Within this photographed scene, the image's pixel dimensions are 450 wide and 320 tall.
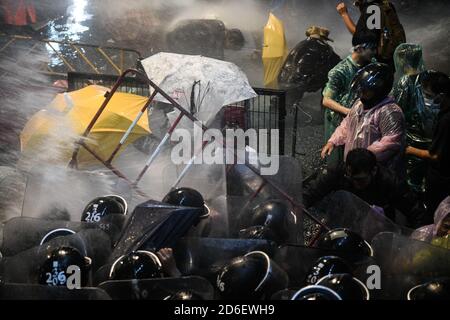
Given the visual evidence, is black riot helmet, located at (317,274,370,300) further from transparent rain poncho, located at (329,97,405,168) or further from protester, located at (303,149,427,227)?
transparent rain poncho, located at (329,97,405,168)

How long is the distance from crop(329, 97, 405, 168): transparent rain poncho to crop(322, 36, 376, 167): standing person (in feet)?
2.84

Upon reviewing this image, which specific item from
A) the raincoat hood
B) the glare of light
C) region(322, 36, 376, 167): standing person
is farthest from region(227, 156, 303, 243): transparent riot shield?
the glare of light

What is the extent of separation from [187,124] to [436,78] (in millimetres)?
2999

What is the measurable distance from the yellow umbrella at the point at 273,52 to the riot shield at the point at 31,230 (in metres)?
7.28

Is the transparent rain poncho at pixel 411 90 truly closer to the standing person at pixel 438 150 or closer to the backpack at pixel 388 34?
the standing person at pixel 438 150

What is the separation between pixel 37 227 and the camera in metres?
4.56

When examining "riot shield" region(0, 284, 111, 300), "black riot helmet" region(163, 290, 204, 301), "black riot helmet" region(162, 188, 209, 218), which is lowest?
"black riot helmet" region(163, 290, 204, 301)

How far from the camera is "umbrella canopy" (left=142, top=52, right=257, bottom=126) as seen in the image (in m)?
7.18

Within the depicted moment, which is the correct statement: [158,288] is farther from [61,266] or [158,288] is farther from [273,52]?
[273,52]

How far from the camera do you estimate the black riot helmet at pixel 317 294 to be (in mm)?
3289

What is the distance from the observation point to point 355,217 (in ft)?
15.7
